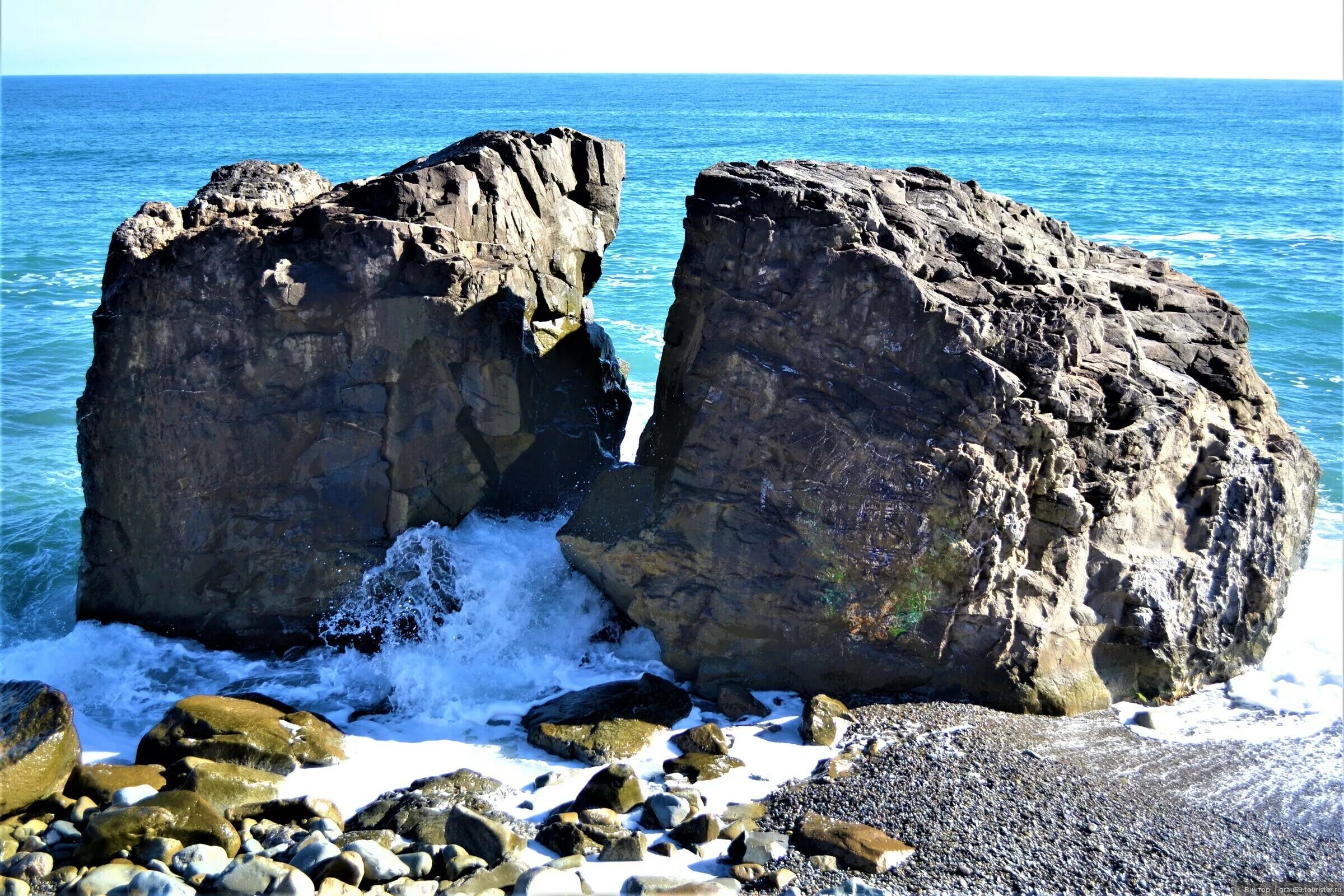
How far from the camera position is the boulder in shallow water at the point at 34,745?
657 cm

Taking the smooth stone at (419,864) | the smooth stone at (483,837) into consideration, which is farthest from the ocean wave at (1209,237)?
the smooth stone at (419,864)

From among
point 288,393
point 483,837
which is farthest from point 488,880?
point 288,393

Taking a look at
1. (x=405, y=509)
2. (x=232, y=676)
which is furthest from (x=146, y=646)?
(x=405, y=509)

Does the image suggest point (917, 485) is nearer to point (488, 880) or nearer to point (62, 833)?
point (488, 880)

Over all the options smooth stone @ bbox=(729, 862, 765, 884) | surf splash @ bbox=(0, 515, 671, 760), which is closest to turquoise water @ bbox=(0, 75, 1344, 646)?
surf splash @ bbox=(0, 515, 671, 760)

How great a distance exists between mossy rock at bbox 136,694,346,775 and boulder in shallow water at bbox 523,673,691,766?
1.34 metres

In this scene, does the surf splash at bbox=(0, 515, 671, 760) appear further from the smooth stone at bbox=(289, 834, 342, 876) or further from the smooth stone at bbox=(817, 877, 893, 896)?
the smooth stone at bbox=(817, 877, 893, 896)

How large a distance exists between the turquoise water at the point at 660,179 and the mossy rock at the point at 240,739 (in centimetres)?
253

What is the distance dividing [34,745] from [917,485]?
570cm

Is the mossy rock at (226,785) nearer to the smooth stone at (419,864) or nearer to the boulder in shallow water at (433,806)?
the boulder in shallow water at (433,806)

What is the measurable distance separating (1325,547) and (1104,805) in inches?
216

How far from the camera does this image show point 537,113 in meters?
66.1

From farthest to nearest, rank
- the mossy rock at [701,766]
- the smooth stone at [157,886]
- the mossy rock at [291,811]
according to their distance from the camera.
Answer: the mossy rock at [701,766]
the mossy rock at [291,811]
the smooth stone at [157,886]

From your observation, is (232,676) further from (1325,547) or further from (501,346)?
(1325,547)
